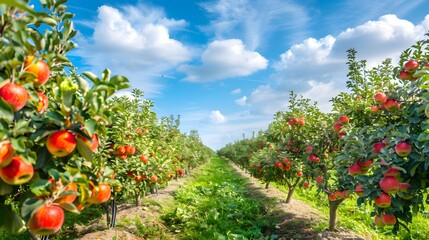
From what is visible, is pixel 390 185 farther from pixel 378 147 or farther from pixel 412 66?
pixel 412 66

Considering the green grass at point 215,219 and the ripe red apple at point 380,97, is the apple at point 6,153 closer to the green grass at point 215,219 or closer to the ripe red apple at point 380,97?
the ripe red apple at point 380,97

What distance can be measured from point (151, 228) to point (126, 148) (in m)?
2.90

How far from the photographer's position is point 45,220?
1739 mm

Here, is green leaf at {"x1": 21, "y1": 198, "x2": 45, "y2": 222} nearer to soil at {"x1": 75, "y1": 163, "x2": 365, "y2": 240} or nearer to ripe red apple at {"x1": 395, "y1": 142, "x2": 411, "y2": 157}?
ripe red apple at {"x1": 395, "y1": 142, "x2": 411, "y2": 157}

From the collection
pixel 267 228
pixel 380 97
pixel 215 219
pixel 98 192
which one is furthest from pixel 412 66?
pixel 215 219

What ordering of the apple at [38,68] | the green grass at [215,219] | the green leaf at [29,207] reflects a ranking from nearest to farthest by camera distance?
the green leaf at [29,207] → the apple at [38,68] → the green grass at [215,219]

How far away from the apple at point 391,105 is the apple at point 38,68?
4356 millimetres

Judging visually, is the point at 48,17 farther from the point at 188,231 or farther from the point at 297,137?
the point at 297,137

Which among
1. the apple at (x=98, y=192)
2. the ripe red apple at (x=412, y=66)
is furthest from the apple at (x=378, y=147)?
the apple at (x=98, y=192)

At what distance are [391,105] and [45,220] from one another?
14.7 ft

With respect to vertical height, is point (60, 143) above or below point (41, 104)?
below

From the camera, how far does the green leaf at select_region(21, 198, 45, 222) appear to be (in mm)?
1718

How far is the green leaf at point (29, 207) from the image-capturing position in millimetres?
1718

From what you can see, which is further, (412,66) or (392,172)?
(412,66)
